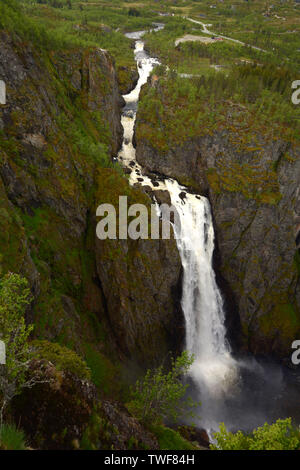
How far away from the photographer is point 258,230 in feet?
168

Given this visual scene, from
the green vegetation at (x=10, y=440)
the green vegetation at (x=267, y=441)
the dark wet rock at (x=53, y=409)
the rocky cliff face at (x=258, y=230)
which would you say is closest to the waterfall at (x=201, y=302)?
the rocky cliff face at (x=258, y=230)

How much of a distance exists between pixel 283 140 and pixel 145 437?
178ft

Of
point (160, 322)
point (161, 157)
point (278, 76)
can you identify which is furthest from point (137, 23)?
point (160, 322)

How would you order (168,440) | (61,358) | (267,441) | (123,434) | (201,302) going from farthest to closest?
(201,302), (168,440), (123,434), (61,358), (267,441)

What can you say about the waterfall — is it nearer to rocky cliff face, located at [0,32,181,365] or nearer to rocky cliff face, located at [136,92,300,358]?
rocky cliff face, located at [0,32,181,365]

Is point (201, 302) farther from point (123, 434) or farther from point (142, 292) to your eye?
point (123, 434)

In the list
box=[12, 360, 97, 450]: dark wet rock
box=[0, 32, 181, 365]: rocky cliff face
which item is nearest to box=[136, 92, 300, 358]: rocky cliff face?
box=[0, 32, 181, 365]: rocky cliff face

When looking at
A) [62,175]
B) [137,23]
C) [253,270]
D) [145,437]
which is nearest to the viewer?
[145,437]

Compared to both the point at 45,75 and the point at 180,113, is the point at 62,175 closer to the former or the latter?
the point at 45,75

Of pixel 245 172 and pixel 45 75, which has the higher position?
pixel 45 75

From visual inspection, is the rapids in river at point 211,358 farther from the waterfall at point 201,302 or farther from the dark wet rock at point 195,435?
the dark wet rock at point 195,435

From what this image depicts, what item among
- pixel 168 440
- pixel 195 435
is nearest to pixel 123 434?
pixel 168 440
